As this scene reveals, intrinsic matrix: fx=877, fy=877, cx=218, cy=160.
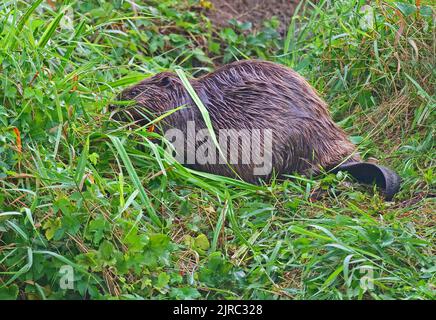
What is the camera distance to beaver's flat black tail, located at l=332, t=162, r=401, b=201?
371 cm

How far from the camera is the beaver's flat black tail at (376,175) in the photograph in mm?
3715

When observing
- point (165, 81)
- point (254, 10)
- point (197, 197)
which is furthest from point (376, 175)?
point (254, 10)

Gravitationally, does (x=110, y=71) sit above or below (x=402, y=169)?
above

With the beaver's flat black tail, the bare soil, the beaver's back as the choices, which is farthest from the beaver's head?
the bare soil

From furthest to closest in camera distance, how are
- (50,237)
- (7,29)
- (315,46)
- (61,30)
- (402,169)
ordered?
→ (315,46) < (61,30) < (402,169) < (7,29) < (50,237)

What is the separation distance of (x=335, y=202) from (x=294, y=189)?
0.19 m

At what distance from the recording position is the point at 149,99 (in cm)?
391

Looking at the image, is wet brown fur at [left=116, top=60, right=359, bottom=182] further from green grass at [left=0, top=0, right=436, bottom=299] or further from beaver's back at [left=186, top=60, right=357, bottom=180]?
green grass at [left=0, top=0, right=436, bottom=299]

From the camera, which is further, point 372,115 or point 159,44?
point 159,44

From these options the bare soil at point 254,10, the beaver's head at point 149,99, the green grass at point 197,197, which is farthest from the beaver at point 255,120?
the bare soil at point 254,10

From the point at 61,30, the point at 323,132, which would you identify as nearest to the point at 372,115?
the point at 323,132

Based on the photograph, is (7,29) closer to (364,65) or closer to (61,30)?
(61,30)

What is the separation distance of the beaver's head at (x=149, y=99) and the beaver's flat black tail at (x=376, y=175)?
0.79 meters

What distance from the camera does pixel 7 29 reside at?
12.1ft
